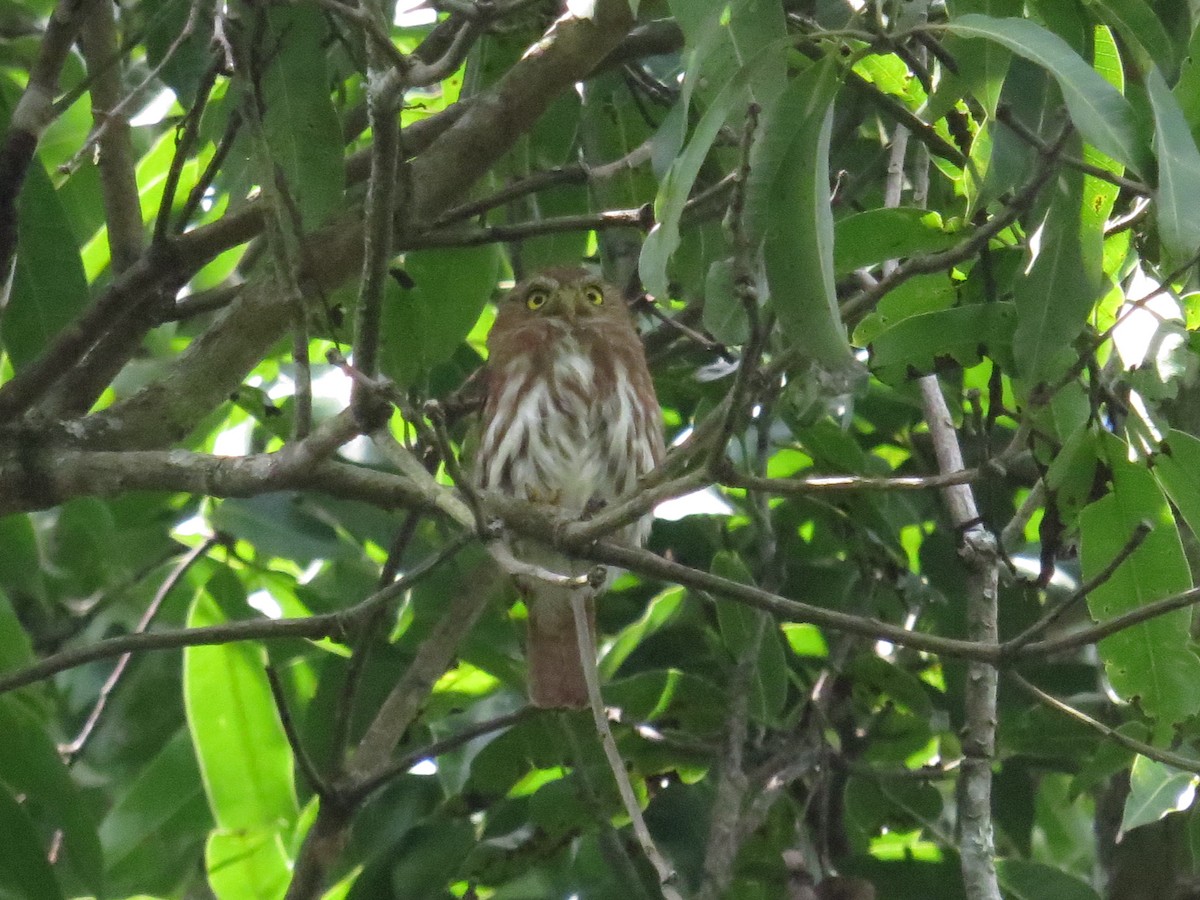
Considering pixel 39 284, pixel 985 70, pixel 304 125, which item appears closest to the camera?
pixel 985 70

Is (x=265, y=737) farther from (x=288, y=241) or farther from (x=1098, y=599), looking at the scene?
(x=1098, y=599)

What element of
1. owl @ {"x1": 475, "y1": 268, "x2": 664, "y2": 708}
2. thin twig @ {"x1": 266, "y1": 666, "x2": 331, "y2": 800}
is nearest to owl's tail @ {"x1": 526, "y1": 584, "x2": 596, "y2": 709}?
owl @ {"x1": 475, "y1": 268, "x2": 664, "y2": 708}

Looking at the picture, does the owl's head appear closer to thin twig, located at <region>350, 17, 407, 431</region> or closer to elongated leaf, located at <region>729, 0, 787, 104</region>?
thin twig, located at <region>350, 17, 407, 431</region>

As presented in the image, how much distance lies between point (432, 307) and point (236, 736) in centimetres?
98

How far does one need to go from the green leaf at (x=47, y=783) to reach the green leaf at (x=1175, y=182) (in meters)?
2.16

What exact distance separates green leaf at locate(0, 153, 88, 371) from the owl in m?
1.28

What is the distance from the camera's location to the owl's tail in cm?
333

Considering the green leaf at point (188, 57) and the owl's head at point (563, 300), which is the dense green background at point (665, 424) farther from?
the owl's head at point (563, 300)

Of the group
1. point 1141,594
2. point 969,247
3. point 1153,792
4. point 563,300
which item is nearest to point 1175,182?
point 969,247

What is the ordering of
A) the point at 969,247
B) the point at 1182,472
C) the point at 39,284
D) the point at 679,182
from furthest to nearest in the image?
the point at 39,284
the point at 1182,472
the point at 969,247
the point at 679,182

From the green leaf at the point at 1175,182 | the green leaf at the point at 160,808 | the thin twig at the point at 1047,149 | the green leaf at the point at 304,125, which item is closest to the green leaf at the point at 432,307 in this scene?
the green leaf at the point at 304,125

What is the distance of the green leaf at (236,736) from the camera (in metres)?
3.23

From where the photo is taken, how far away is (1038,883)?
317 cm

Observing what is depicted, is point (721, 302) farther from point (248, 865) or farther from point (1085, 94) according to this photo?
point (248, 865)
